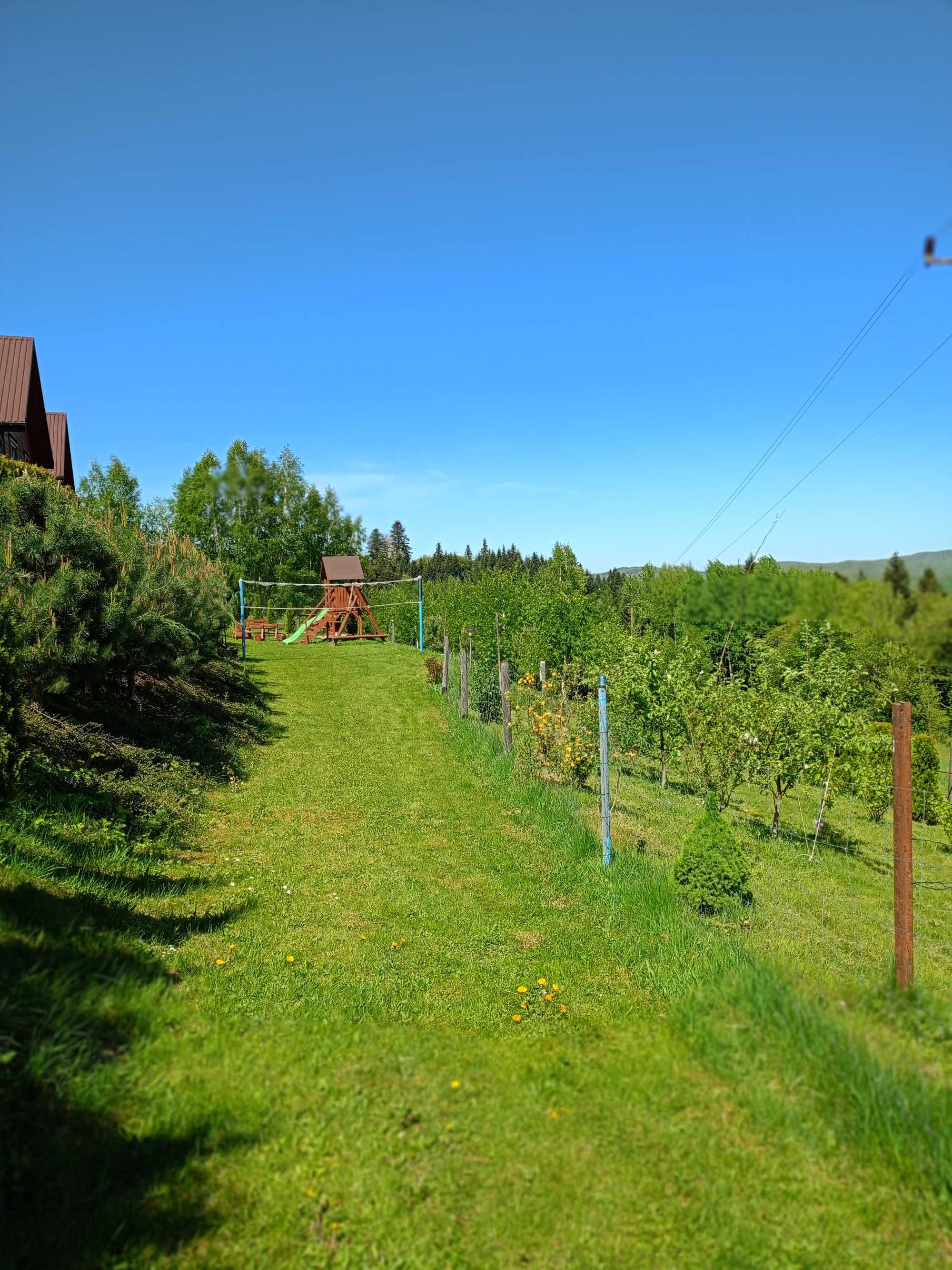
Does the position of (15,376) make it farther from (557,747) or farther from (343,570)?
(557,747)

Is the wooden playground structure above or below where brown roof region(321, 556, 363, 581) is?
below

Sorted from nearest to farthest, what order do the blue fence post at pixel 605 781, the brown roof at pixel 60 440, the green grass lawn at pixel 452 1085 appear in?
the green grass lawn at pixel 452 1085
the blue fence post at pixel 605 781
the brown roof at pixel 60 440

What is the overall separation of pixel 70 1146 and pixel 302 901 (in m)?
3.51

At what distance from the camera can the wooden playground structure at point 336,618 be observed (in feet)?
99.9

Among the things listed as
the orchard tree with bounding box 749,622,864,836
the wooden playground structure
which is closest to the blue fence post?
the orchard tree with bounding box 749,622,864,836

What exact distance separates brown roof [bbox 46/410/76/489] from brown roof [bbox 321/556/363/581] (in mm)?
10877

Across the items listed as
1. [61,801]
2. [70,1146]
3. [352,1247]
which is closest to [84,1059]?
[70,1146]

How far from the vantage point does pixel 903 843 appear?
452 centimetres

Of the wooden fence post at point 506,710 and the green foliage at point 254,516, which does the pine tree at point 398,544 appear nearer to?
the green foliage at point 254,516

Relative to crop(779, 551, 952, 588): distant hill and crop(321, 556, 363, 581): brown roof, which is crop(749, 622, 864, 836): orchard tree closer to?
crop(779, 551, 952, 588): distant hill

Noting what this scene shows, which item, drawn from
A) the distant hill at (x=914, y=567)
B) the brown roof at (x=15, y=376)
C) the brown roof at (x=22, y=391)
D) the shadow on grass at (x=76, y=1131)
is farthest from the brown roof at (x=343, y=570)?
the distant hill at (x=914, y=567)

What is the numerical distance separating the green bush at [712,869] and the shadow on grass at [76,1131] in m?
4.39

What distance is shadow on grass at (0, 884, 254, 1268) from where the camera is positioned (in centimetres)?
241

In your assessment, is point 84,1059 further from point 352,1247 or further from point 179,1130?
point 352,1247
